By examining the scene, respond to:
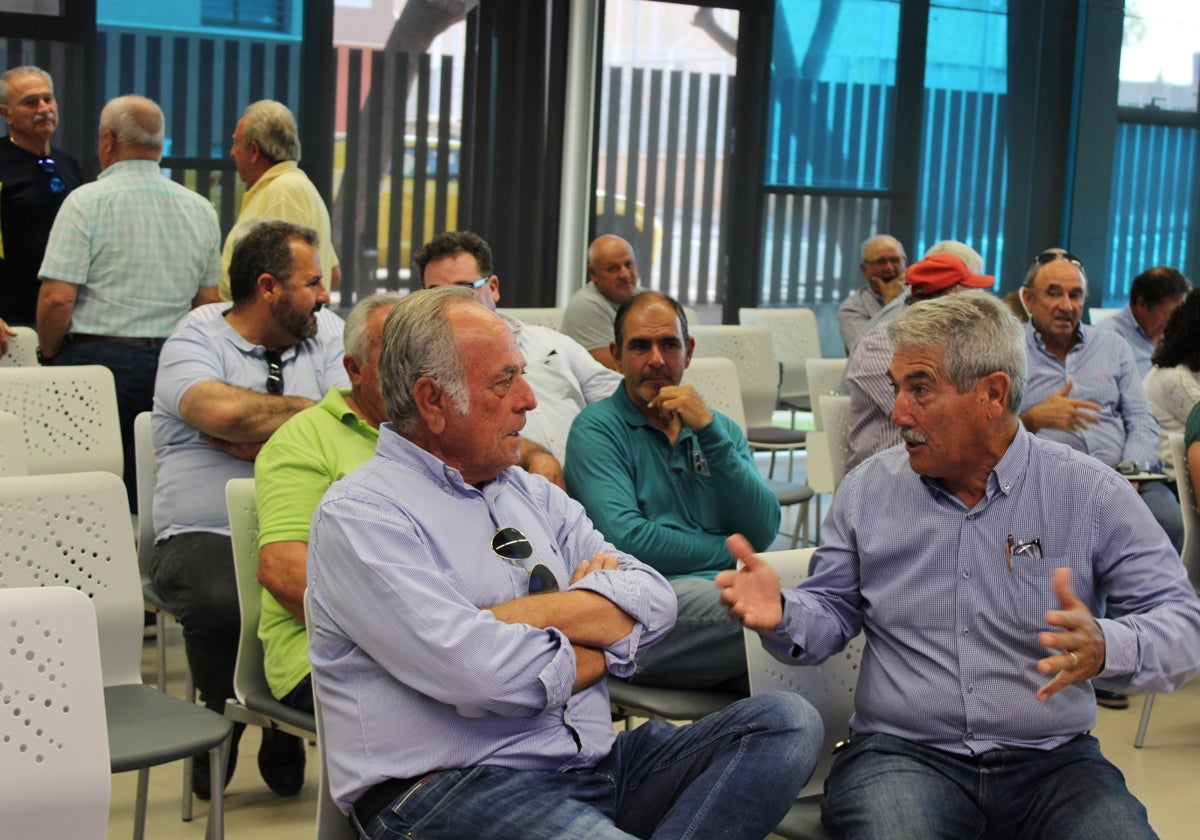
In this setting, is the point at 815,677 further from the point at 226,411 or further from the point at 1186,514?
the point at 1186,514

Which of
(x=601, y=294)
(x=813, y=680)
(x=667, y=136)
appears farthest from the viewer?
(x=667, y=136)

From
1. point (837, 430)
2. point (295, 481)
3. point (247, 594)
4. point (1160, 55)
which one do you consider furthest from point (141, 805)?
point (1160, 55)

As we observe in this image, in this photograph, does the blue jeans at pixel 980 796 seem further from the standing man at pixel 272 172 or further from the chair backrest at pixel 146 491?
the standing man at pixel 272 172

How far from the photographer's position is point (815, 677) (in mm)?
2590

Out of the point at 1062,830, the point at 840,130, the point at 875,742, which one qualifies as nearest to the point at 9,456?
the point at 875,742

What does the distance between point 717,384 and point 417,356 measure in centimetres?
302

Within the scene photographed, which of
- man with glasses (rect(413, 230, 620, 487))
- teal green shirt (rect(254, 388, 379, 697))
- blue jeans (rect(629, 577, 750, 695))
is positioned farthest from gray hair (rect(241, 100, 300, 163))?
blue jeans (rect(629, 577, 750, 695))

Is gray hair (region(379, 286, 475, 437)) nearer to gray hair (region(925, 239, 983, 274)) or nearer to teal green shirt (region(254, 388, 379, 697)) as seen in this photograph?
teal green shirt (region(254, 388, 379, 697))

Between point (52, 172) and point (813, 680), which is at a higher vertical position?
point (52, 172)

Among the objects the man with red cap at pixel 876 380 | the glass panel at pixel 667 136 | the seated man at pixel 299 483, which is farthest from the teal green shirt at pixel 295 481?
the glass panel at pixel 667 136

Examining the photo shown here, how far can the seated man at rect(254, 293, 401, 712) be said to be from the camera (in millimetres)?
2791

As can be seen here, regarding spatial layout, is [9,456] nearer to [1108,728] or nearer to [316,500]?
[316,500]

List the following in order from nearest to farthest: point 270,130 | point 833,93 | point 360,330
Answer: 1. point 360,330
2. point 270,130
3. point 833,93

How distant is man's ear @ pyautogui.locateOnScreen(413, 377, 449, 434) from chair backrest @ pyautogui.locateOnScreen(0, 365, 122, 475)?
227 centimetres
